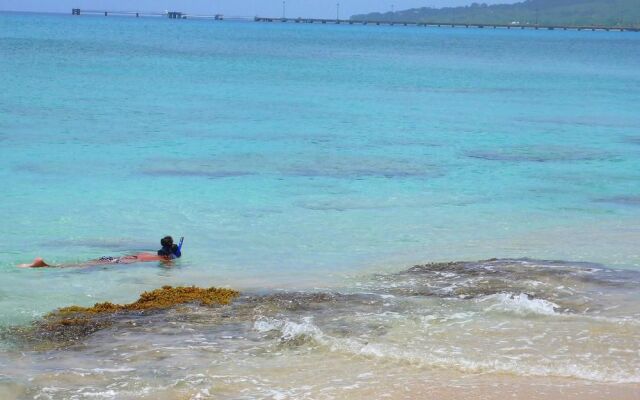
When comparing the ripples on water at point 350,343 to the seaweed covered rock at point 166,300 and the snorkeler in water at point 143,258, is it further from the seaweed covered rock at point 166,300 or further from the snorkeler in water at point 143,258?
the snorkeler in water at point 143,258

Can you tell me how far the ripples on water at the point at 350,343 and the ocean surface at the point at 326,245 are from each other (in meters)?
0.04

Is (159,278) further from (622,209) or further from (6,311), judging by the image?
(622,209)

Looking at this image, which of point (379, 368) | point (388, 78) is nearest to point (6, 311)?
point (379, 368)

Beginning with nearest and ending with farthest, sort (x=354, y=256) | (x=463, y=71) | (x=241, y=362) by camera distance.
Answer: (x=241, y=362) < (x=354, y=256) < (x=463, y=71)

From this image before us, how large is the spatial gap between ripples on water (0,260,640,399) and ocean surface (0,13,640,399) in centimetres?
4

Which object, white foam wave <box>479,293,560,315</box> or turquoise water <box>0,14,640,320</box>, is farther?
turquoise water <box>0,14,640,320</box>

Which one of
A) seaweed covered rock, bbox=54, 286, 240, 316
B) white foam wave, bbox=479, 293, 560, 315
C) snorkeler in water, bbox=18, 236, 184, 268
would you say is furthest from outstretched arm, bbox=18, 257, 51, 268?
white foam wave, bbox=479, 293, 560, 315

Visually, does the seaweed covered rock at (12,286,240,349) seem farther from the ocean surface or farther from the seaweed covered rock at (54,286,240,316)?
the ocean surface

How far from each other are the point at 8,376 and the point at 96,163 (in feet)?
48.3

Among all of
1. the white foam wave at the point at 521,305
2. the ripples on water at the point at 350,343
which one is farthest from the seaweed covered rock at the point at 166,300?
the white foam wave at the point at 521,305

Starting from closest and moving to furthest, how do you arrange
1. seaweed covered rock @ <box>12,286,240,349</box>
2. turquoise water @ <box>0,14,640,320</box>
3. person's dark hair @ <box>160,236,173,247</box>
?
seaweed covered rock @ <box>12,286,240,349</box> → person's dark hair @ <box>160,236,173,247</box> → turquoise water @ <box>0,14,640,320</box>

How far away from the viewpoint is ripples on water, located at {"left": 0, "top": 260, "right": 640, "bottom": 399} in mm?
9961

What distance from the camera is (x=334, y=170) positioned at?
78.8 feet

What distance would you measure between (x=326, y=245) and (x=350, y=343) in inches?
222
